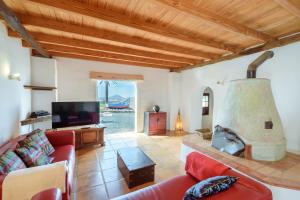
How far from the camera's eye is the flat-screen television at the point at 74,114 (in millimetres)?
3573

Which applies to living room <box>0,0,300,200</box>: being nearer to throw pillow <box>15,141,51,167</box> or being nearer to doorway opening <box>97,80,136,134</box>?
throw pillow <box>15,141,51,167</box>

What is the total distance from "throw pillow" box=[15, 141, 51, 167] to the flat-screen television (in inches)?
64.7

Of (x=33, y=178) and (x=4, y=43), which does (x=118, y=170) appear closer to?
(x=33, y=178)

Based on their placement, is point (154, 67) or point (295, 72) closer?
point (295, 72)

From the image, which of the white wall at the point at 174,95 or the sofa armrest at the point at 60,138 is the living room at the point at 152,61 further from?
the white wall at the point at 174,95

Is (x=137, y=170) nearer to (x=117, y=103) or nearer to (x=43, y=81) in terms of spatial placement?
(x=43, y=81)

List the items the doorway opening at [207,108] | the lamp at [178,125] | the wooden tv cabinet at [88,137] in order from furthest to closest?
1. the doorway opening at [207,108]
2. the lamp at [178,125]
3. the wooden tv cabinet at [88,137]

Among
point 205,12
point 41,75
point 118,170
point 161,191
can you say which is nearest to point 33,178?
point 161,191

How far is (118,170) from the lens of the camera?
2689 millimetres

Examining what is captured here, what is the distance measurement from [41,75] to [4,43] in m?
1.63

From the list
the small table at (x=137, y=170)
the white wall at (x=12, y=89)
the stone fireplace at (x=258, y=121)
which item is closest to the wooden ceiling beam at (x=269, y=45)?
the stone fireplace at (x=258, y=121)

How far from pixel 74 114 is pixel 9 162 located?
2.36 metres

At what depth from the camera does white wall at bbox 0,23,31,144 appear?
7.26ft

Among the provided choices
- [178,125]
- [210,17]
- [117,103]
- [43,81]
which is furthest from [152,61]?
[117,103]
